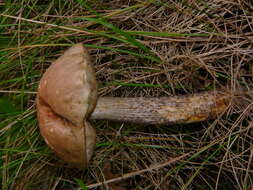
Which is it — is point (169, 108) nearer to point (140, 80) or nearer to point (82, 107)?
point (140, 80)

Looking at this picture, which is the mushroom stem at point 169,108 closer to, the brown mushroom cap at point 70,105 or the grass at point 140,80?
the grass at point 140,80

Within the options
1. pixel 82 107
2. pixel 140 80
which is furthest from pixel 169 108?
pixel 82 107

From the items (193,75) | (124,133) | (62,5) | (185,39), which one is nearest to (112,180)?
(124,133)

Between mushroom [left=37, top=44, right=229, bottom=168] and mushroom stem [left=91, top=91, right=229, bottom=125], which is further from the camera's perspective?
mushroom stem [left=91, top=91, right=229, bottom=125]

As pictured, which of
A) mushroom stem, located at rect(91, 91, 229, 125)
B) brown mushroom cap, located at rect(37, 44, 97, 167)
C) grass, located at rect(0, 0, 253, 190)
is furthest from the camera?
grass, located at rect(0, 0, 253, 190)

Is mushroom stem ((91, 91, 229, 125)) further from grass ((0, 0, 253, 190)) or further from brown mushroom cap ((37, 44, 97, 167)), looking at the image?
brown mushroom cap ((37, 44, 97, 167))

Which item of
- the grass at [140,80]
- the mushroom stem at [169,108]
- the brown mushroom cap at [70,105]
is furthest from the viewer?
the grass at [140,80]

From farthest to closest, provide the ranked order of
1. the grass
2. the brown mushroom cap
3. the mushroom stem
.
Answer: the grass
the mushroom stem
the brown mushroom cap

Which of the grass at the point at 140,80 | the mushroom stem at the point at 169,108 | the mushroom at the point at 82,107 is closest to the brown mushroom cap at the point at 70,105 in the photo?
the mushroom at the point at 82,107

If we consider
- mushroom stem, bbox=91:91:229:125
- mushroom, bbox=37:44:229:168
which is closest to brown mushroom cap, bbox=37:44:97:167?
mushroom, bbox=37:44:229:168
